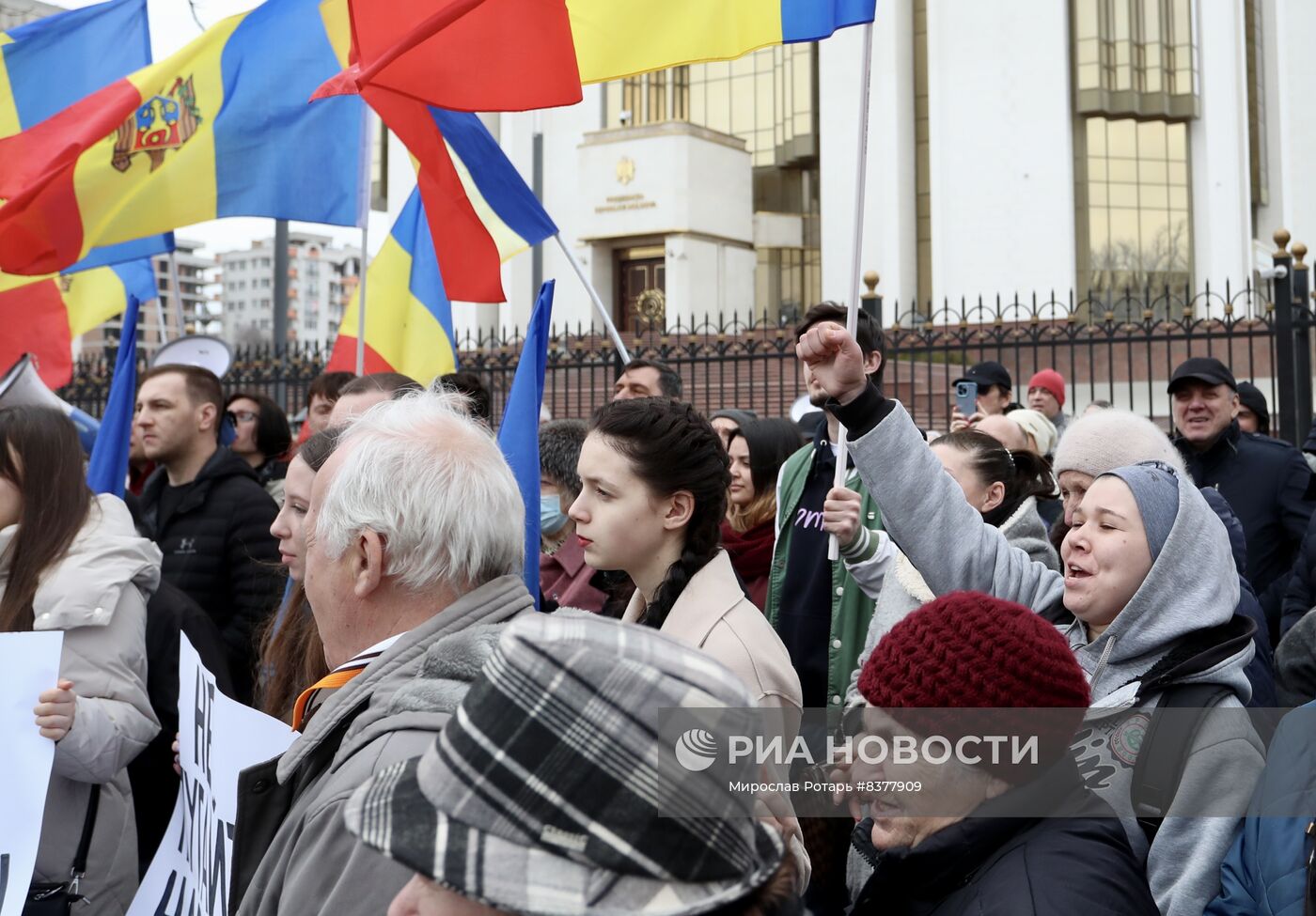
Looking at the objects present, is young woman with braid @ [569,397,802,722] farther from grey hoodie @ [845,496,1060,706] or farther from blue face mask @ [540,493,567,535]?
blue face mask @ [540,493,567,535]

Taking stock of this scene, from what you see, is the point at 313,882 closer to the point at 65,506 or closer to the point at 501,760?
the point at 501,760

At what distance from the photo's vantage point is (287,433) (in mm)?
6480

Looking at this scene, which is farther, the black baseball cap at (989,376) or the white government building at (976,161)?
the white government building at (976,161)

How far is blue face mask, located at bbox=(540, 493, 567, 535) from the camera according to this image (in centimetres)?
460

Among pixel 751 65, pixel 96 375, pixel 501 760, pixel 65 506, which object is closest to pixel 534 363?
pixel 65 506

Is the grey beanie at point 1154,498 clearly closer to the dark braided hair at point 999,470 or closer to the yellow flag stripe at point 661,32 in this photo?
the dark braided hair at point 999,470

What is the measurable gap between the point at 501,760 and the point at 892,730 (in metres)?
0.99

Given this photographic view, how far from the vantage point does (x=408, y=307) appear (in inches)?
275

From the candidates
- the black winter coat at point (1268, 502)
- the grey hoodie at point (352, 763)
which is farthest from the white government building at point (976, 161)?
the grey hoodie at point (352, 763)

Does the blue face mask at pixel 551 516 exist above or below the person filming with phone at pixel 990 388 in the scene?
below

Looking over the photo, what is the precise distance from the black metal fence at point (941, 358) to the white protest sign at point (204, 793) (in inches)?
242

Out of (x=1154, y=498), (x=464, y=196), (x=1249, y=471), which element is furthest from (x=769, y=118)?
(x=1154, y=498)

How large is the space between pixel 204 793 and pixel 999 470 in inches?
97.5

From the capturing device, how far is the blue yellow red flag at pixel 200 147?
613 cm
